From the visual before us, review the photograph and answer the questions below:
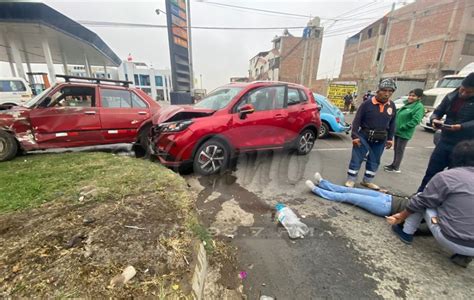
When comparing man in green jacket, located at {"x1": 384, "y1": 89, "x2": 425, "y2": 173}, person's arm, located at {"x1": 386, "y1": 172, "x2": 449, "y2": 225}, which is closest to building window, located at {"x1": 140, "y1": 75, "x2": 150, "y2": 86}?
man in green jacket, located at {"x1": 384, "y1": 89, "x2": 425, "y2": 173}

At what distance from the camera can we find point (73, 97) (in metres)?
4.60

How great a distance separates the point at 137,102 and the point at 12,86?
10.4 meters

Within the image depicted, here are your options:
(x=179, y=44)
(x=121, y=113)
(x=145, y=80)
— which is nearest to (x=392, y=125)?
(x=121, y=113)

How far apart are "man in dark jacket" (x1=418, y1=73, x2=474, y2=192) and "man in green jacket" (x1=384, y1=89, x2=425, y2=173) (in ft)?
3.67

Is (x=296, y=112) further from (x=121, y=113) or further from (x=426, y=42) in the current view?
(x=426, y=42)

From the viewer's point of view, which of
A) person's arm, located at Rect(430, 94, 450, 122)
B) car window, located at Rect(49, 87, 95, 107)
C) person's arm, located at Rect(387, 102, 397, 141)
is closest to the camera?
person's arm, located at Rect(430, 94, 450, 122)

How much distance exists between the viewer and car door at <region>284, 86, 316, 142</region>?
484 cm

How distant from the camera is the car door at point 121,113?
4.84 m

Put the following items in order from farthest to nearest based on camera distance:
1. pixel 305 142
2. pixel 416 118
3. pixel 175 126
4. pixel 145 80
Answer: pixel 145 80 < pixel 305 142 < pixel 416 118 < pixel 175 126

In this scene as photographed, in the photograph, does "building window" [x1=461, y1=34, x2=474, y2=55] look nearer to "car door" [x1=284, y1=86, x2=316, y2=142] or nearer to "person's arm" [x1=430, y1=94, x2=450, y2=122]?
"car door" [x1=284, y1=86, x2=316, y2=142]

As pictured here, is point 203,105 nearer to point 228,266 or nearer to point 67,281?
point 228,266

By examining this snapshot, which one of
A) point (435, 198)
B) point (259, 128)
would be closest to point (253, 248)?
point (435, 198)

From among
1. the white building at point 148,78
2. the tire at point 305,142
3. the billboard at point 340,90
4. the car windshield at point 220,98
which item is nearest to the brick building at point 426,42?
the billboard at point 340,90

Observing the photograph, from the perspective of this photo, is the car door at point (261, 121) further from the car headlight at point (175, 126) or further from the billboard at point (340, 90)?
the billboard at point (340, 90)
